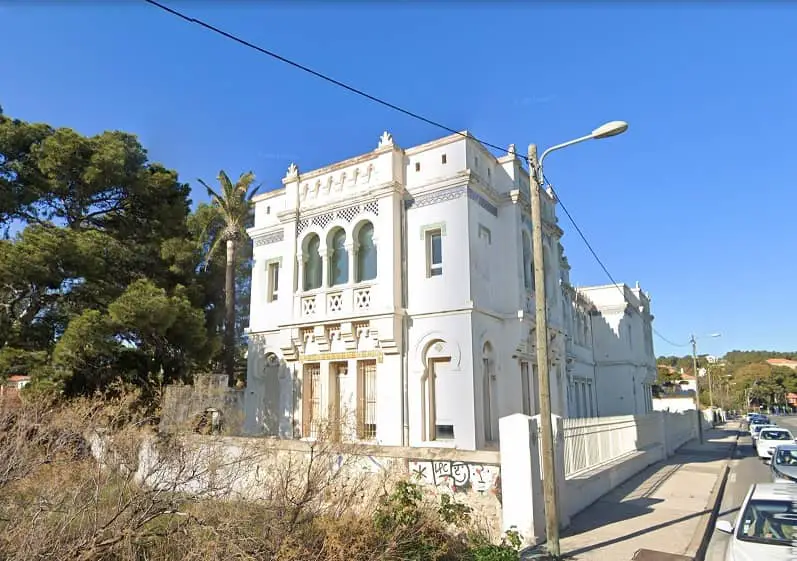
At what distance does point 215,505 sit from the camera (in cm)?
721

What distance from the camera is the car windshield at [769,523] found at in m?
6.25

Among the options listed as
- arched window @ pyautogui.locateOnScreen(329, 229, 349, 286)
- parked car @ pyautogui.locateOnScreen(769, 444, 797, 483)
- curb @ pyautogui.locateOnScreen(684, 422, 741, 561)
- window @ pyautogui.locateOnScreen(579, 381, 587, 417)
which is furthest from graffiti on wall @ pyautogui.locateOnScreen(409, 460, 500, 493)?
window @ pyautogui.locateOnScreen(579, 381, 587, 417)

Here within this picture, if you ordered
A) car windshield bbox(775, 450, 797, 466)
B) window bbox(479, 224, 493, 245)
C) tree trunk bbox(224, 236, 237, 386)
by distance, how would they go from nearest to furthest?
car windshield bbox(775, 450, 797, 466), window bbox(479, 224, 493, 245), tree trunk bbox(224, 236, 237, 386)

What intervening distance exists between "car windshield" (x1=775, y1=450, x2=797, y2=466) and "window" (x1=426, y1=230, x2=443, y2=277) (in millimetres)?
10441

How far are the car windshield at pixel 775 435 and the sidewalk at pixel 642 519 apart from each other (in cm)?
1008

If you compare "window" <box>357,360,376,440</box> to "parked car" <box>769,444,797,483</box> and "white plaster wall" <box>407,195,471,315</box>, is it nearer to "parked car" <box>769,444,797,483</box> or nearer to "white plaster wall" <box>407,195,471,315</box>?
"white plaster wall" <box>407,195,471,315</box>

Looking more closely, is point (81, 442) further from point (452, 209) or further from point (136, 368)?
point (452, 209)

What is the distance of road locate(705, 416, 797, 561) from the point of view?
30.7ft

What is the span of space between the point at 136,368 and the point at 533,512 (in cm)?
1397

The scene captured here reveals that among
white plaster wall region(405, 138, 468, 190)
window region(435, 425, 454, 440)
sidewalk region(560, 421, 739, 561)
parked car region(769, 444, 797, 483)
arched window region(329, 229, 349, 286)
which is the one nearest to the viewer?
sidewalk region(560, 421, 739, 561)

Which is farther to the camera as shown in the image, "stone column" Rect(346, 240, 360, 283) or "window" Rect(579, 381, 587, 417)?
"window" Rect(579, 381, 587, 417)

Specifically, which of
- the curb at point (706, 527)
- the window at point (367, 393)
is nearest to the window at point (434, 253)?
the window at point (367, 393)

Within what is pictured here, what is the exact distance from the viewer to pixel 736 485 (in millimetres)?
16422

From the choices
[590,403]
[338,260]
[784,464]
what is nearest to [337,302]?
[338,260]
